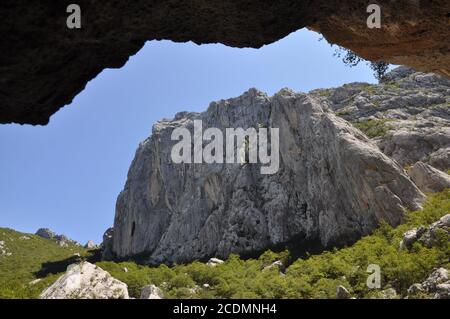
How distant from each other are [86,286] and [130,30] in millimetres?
22486

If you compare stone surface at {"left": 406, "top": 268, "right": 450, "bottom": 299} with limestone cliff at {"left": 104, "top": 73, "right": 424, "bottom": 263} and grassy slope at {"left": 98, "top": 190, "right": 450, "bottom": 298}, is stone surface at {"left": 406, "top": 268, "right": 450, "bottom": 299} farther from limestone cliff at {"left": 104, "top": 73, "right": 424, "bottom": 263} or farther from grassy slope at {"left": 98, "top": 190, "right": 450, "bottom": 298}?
limestone cliff at {"left": 104, "top": 73, "right": 424, "bottom": 263}

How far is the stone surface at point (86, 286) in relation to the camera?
25219mm

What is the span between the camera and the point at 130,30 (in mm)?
8383

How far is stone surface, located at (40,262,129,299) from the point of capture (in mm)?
25219

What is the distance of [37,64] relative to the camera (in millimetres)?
7785

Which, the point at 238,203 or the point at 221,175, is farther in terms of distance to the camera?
the point at 221,175

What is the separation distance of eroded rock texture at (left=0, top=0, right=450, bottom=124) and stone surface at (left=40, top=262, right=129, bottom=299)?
19053 millimetres

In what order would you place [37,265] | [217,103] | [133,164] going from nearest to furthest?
1. [37,265]
2. [217,103]
3. [133,164]

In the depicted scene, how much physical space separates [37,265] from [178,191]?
120 ft

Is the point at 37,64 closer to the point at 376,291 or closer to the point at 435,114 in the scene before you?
the point at 376,291

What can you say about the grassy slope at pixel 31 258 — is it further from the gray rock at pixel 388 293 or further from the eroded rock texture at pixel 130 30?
the eroded rock texture at pixel 130 30

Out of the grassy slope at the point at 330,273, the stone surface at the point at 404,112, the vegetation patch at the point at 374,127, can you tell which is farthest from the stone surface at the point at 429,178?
the vegetation patch at the point at 374,127

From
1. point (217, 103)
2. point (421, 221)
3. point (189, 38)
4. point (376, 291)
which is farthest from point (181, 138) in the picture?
point (189, 38)

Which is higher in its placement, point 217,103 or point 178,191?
point 217,103
